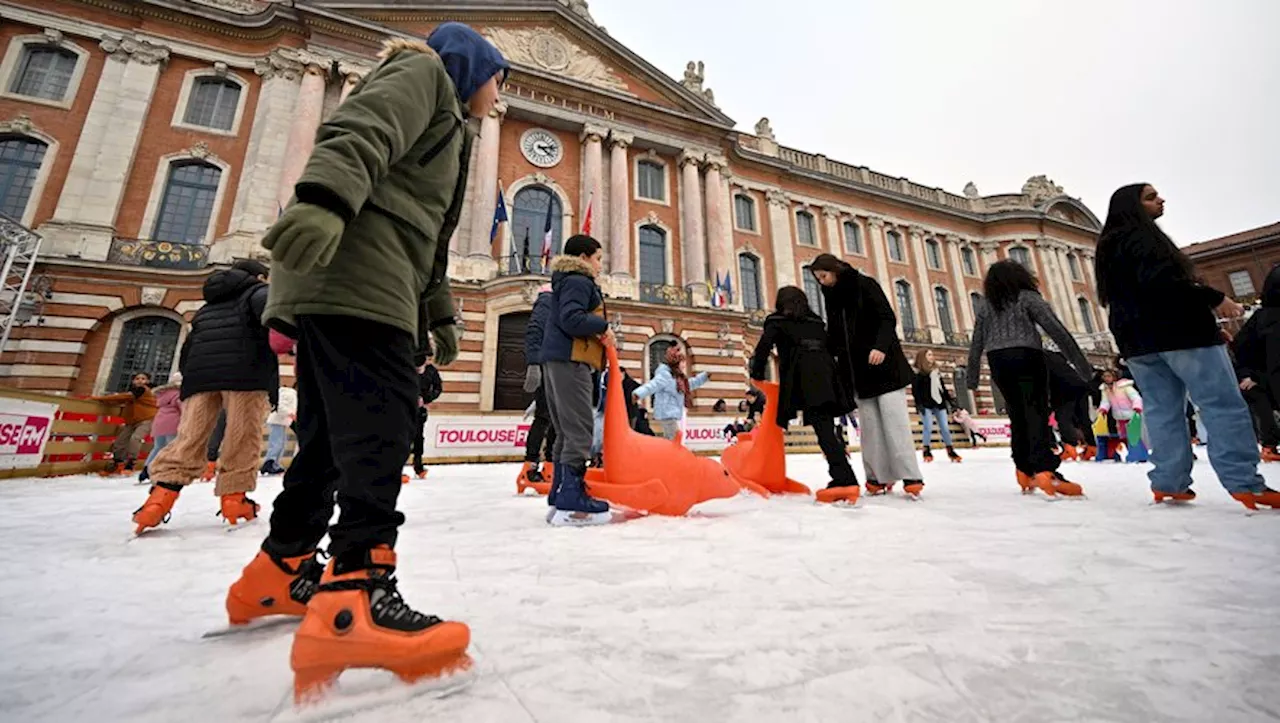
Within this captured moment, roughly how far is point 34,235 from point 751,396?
52.5ft

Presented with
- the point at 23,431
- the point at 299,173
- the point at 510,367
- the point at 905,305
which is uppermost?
the point at 299,173

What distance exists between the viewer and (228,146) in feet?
45.8

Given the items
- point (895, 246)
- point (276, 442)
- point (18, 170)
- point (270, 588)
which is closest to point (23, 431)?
point (276, 442)

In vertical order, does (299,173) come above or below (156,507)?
above

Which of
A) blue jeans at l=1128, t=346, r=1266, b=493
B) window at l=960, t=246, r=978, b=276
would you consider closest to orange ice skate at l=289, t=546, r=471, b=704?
blue jeans at l=1128, t=346, r=1266, b=493

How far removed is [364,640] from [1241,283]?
50179 millimetres

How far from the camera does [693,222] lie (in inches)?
696

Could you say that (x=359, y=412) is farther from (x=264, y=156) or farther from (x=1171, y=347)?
(x=264, y=156)

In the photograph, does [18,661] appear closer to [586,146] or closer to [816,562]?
[816,562]

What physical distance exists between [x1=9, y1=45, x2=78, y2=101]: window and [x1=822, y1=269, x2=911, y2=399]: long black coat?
67.6 feet

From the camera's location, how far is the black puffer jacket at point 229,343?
10.2ft

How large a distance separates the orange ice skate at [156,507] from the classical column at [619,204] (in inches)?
529

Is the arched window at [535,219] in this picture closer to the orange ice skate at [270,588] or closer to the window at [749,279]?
the window at [749,279]

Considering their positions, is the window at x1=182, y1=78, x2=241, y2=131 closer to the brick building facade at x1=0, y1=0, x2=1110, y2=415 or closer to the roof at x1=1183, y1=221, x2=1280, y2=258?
the brick building facade at x1=0, y1=0, x2=1110, y2=415
